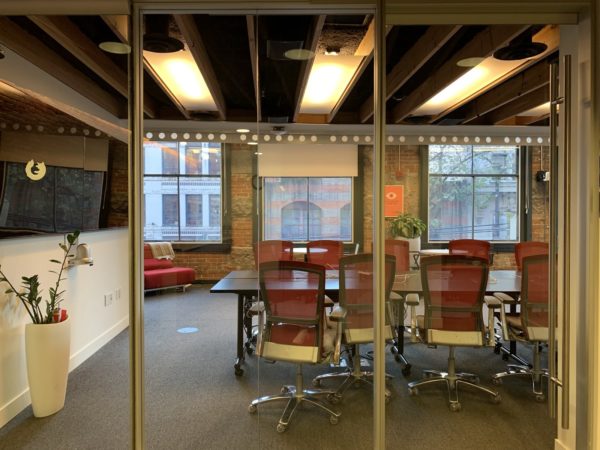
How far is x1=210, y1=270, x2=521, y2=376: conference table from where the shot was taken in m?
3.03

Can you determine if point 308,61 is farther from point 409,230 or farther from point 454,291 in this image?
point 454,291

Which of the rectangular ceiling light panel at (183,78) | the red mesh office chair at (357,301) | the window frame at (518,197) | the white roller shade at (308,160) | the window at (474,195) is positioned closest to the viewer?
the red mesh office chair at (357,301)

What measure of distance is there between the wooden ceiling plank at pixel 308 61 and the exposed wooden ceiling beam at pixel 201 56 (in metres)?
0.81

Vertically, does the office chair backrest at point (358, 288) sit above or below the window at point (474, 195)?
below

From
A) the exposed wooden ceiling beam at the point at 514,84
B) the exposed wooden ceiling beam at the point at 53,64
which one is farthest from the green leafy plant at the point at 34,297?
the exposed wooden ceiling beam at the point at 514,84

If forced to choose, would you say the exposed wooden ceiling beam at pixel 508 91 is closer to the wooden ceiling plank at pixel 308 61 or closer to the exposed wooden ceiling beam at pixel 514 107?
the exposed wooden ceiling beam at pixel 514 107

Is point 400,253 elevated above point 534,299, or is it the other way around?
point 400,253

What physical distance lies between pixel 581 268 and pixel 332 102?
309 cm

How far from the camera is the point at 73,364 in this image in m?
3.66

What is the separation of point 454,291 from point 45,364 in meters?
2.89

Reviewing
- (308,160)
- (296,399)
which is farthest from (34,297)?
(308,160)

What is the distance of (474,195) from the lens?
366 centimetres

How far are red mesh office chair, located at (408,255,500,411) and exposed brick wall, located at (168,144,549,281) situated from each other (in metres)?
0.37

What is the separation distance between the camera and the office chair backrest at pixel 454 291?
118 inches
